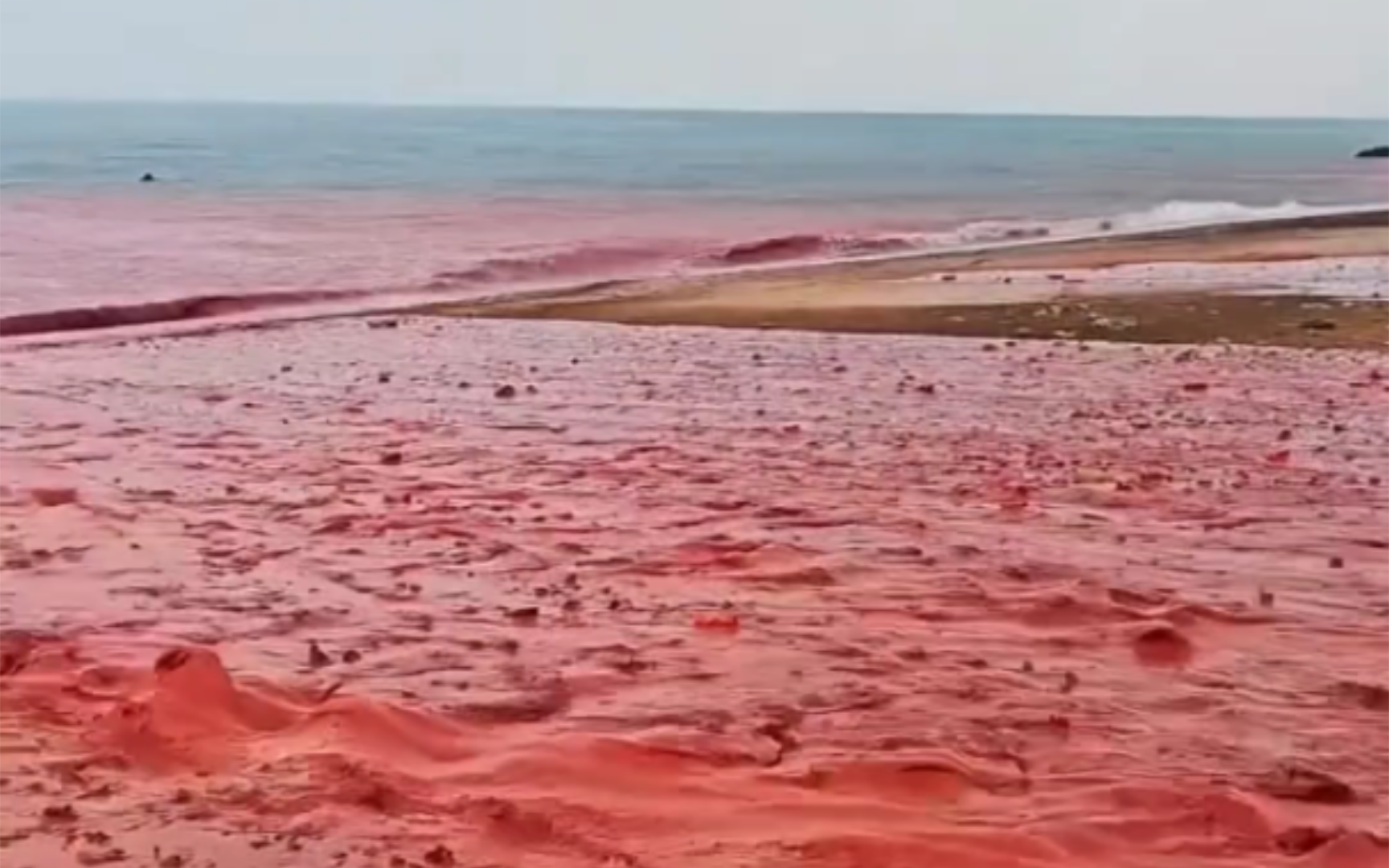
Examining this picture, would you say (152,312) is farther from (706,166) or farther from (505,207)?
(706,166)

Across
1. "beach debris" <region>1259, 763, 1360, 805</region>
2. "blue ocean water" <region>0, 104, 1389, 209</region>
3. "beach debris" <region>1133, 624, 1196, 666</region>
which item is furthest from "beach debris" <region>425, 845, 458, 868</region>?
"blue ocean water" <region>0, 104, 1389, 209</region>

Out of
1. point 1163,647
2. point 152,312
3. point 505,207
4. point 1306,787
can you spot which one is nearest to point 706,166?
point 505,207

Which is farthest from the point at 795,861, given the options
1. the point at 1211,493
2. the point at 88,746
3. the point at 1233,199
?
the point at 1233,199

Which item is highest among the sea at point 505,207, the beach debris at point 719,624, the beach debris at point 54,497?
the sea at point 505,207

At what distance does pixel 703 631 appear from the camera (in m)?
6.58

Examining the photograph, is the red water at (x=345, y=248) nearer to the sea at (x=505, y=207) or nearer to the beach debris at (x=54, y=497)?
the sea at (x=505, y=207)

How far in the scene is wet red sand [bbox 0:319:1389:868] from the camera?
4738 mm

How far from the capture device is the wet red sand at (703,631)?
15.5 feet

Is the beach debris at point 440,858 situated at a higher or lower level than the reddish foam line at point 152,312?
higher

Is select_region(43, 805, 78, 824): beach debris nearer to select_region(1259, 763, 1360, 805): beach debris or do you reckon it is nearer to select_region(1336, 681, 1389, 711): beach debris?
select_region(1259, 763, 1360, 805): beach debris

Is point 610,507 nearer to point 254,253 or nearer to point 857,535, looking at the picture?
point 857,535

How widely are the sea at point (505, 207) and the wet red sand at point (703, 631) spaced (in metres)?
12.2

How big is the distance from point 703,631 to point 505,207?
41.1m

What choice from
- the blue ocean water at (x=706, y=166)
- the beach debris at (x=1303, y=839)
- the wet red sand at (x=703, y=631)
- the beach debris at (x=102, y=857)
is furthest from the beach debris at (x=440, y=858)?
the blue ocean water at (x=706, y=166)
